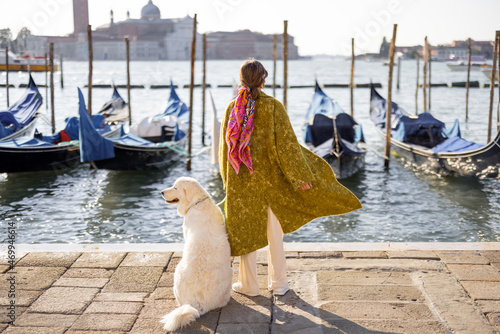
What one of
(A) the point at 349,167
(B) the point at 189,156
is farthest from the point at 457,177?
(B) the point at 189,156

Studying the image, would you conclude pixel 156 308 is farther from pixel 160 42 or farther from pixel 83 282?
pixel 160 42

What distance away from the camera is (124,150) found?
7.88 metres

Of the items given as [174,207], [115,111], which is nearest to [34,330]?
[174,207]

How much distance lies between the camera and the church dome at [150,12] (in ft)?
310

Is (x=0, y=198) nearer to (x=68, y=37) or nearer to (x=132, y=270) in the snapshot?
(x=132, y=270)

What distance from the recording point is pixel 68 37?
8719cm

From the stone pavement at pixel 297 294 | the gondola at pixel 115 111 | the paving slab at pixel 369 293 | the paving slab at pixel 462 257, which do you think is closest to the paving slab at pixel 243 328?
the stone pavement at pixel 297 294

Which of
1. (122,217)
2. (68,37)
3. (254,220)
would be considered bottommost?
(122,217)

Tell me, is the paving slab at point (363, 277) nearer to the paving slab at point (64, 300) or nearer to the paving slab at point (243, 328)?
the paving slab at point (243, 328)

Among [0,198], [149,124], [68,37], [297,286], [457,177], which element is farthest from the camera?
[68,37]

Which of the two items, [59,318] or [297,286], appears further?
[297,286]

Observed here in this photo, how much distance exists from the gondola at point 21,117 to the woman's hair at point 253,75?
7.60 m

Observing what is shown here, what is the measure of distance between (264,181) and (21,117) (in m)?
9.58

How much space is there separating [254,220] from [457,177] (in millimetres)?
6039
